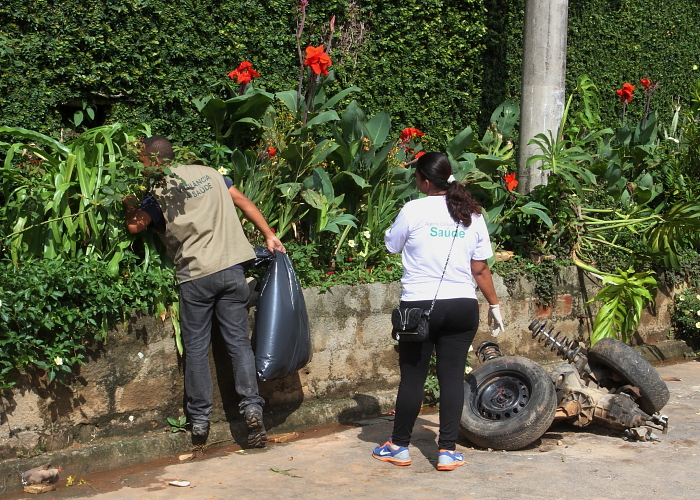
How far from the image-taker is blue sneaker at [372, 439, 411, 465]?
14.5 feet

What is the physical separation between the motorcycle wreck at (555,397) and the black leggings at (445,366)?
0.40 m

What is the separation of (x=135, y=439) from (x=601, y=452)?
107 inches

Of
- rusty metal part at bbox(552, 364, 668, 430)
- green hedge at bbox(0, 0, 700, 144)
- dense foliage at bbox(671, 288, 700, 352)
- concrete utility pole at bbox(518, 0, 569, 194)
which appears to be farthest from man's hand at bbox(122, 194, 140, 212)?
dense foliage at bbox(671, 288, 700, 352)

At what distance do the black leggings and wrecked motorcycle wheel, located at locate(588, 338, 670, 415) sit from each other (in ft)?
4.19

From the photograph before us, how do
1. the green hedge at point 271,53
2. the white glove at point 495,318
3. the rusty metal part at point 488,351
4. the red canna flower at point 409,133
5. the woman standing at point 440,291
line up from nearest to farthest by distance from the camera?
the woman standing at point 440,291, the white glove at point 495,318, the rusty metal part at point 488,351, the green hedge at point 271,53, the red canna flower at point 409,133

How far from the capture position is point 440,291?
169 inches

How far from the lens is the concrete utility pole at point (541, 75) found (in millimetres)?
7195

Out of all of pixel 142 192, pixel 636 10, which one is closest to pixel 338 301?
pixel 142 192

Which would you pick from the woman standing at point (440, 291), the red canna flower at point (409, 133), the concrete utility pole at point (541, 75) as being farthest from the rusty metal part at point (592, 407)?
the concrete utility pole at point (541, 75)

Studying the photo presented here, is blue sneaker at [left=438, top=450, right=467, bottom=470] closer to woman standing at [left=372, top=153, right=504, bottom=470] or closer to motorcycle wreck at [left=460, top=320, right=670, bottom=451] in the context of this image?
woman standing at [left=372, top=153, right=504, bottom=470]

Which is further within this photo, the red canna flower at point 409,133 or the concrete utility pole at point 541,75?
the concrete utility pole at point 541,75

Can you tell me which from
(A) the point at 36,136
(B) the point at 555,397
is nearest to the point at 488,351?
(B) the point at 555,397

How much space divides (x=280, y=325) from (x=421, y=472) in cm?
119

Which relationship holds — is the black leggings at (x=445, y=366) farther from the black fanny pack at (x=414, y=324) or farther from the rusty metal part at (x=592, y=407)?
the rusty metal part at (x=592, y=407)
